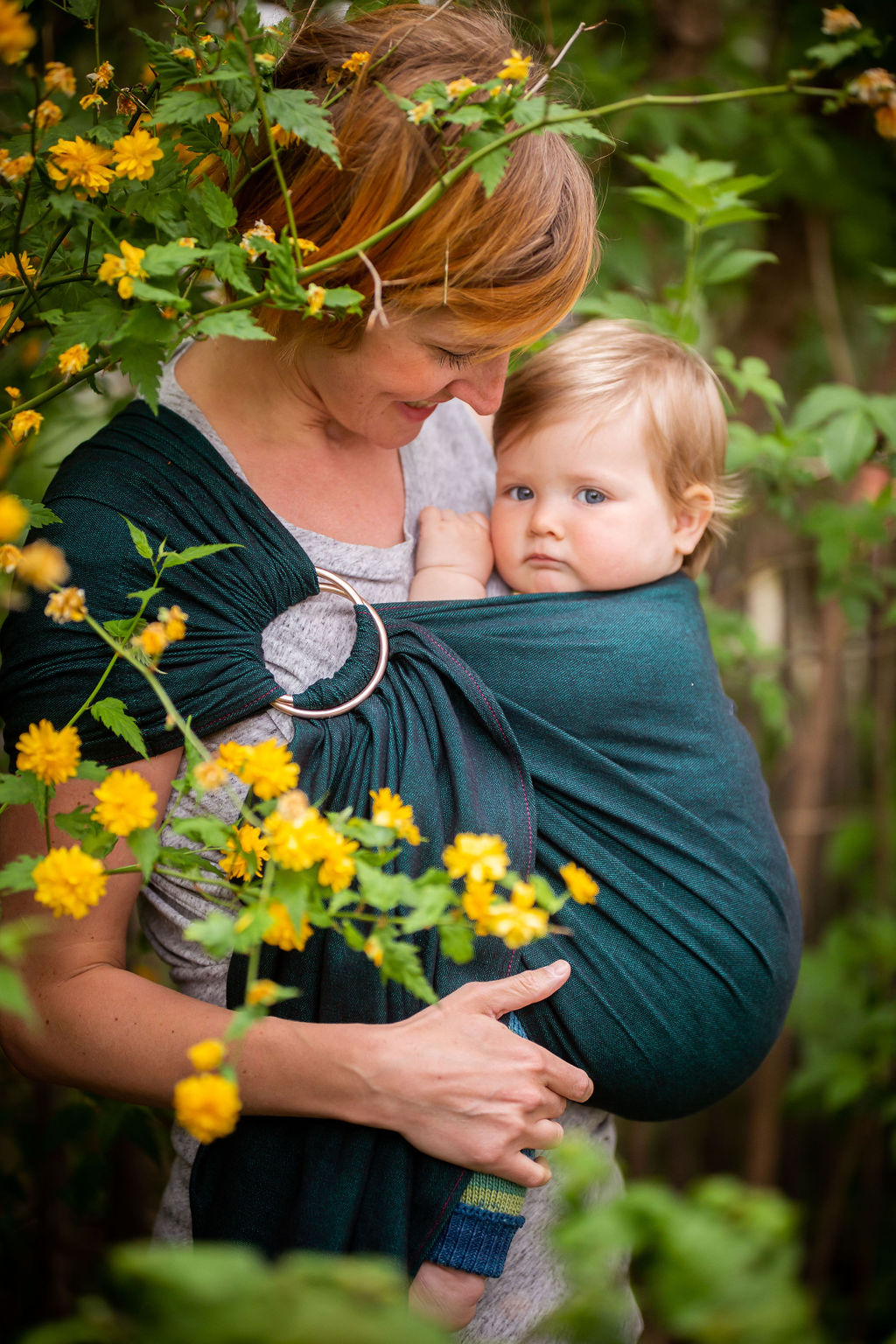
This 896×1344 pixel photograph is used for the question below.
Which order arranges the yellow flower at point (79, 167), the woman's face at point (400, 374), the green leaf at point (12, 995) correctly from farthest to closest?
the woman's face at point (400, 374), the yellow flower at point (79, 167), the green leaf at point (12, 995)

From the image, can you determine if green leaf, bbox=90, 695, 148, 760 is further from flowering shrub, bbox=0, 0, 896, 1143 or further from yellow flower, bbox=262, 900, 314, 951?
yellow flower, bbox=262, 900, 314, 951

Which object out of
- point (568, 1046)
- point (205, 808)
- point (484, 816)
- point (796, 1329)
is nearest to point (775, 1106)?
point (568, 1046)

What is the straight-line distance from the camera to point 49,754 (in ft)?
2.71

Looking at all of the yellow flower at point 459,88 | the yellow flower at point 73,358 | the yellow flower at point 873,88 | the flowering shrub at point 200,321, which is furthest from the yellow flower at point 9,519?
the yellow flower at point 873,88

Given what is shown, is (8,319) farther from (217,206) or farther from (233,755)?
(233,755)

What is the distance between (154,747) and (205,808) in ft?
0.33

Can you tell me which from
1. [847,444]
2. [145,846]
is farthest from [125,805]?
[847,444]

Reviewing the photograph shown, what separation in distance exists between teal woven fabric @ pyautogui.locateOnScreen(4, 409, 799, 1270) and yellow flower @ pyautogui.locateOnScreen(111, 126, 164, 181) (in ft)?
0.95

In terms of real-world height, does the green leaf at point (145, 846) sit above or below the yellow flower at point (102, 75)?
below

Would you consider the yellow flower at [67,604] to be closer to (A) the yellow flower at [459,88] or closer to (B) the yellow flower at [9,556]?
(B) the yellow flower at [9,556]

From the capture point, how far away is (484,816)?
1110 millimetres

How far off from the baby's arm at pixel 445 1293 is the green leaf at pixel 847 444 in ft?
3.92

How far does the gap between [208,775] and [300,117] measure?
1.91ft

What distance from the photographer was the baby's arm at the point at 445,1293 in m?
1.04
